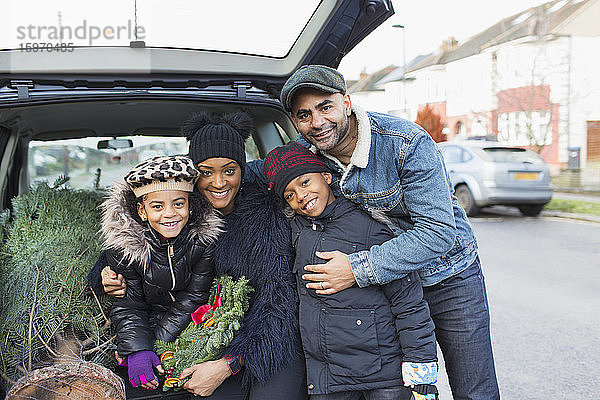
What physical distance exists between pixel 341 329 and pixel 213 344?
45 centimetres

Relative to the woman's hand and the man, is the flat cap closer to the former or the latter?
the man

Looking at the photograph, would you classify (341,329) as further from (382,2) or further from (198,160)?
(382,2)

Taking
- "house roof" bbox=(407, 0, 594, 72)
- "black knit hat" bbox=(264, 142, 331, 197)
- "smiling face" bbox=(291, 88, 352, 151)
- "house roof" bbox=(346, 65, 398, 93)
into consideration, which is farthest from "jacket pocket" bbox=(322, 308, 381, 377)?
"house roof" bbox=(346, 65, 398, 93)

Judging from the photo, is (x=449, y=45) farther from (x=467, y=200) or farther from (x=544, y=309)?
(x=544, y=309)

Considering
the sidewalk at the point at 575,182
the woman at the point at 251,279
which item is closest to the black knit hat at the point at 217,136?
the woman at the point at 251,279

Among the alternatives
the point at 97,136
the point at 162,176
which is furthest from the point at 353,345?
the point at 97,136

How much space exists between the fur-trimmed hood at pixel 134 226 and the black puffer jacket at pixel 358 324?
407mm

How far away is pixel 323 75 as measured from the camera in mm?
1853

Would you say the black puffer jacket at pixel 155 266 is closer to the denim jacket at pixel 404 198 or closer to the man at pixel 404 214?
the man at pixel 404 214

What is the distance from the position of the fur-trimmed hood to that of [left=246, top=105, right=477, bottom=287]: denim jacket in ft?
1.72

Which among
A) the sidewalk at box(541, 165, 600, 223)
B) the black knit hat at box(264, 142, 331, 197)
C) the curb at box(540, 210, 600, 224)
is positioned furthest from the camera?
the sidewalk at box(541, 165, 600, 223)

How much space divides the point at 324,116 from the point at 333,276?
566mm

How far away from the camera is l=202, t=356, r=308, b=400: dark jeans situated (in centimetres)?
187

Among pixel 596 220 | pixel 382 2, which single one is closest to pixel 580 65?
pixel 596 220
